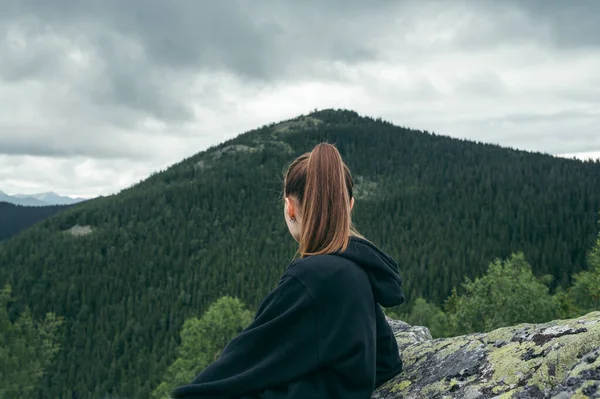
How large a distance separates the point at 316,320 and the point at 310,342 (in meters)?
0.19

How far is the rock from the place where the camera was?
11.0 feet

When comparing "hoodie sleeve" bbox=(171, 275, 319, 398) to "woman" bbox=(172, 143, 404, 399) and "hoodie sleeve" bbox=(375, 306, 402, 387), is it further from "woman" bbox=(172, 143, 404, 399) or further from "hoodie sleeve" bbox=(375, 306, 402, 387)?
"hoodie sleeve" bbox=(375, 306, 402, 387)

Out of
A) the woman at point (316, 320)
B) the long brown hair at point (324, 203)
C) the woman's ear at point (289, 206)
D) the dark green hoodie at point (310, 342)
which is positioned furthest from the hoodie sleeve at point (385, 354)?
the woman's ear at point (289, 206)

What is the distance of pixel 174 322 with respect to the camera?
143 metres

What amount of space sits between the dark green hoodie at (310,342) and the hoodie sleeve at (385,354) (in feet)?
2.04

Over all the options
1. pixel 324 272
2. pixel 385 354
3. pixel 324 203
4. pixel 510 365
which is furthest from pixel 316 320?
pixel 510 365

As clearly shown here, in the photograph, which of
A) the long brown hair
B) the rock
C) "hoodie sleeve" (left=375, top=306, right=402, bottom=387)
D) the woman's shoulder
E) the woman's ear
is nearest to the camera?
the rock

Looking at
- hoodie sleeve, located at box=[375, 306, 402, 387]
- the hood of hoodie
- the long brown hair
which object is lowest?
hoodie sleeve, located at box=[375, 306, 402, 387]

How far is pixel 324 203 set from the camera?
417 centimetres

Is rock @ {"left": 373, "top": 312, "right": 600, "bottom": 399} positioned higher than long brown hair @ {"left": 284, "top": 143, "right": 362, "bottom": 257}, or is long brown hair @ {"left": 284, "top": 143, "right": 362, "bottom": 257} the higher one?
long brown hair @ {"left": 284, "top": 143, "right": 362, "bottom": 257}

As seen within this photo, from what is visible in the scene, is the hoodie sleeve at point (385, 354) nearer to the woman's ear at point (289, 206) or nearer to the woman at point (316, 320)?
the woman at point (316, 320)

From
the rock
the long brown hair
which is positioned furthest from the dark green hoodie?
the rock

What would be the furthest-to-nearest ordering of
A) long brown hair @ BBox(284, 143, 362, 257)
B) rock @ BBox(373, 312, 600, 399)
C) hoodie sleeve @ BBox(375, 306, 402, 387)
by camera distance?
hoodie sleeve @ BBox(375, 306, 402, 387) < long brown hair @ BBox(284, 143, 362, 257) < rock @ BBox(373, 312, 600, 399)

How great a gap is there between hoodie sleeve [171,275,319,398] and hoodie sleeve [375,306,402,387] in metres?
0.99
